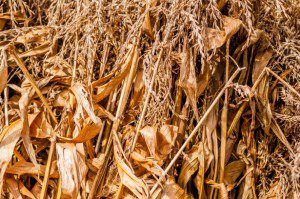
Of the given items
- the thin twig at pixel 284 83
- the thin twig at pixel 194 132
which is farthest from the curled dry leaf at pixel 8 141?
the thin twig at pixel 284 83

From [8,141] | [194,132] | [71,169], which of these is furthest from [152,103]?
[8,141]

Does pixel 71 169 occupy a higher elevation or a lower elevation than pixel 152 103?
lower

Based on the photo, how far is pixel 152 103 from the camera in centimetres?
100

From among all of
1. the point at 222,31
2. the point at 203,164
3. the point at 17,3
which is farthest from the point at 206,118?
the point at 17,3

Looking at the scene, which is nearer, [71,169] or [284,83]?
[71,169]

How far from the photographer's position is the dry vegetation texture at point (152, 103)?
0.99m

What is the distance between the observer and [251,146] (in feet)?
3.66

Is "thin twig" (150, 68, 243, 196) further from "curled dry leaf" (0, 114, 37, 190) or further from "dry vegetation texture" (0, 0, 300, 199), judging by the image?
"curled dry leaf" (0, 114, 37, 190)

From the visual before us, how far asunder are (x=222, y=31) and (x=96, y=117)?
36 centimetres

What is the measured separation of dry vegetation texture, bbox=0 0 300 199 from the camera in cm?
99

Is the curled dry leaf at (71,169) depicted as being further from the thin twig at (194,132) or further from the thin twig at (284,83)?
the thin twig at (284,83)

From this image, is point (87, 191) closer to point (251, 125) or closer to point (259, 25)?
point (251, 125)

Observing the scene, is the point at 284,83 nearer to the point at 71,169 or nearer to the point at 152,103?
the point at 152,103

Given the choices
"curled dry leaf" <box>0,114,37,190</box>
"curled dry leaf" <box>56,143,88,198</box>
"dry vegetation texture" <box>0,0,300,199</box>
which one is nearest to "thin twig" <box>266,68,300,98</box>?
"dry vegetation texture" <box>0,0,300,199</box>
